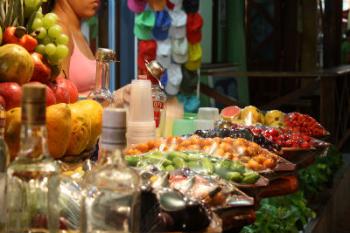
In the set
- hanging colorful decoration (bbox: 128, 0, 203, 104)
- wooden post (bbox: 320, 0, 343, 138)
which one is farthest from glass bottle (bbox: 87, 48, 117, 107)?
wooden post (bbox: 320, 0, 343, 138)

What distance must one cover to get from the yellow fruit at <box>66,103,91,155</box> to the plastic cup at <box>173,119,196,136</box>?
3.24 feet

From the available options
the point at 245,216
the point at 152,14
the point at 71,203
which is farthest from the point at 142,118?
the point at 152,14

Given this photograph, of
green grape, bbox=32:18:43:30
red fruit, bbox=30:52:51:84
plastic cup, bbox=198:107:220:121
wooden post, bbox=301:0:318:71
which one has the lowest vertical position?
plastic cup, bbox=198:107:220:121

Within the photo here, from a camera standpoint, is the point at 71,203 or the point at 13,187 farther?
the point at 71,203

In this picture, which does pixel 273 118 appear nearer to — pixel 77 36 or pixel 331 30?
pixel 77 36

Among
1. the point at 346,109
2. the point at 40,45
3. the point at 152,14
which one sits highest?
the point at 152,14

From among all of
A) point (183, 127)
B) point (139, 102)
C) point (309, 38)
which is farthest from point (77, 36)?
point (309, 38)

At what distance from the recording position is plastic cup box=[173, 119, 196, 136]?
8.24 feet

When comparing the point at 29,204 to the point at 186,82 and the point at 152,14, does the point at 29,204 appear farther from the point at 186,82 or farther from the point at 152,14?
the point at 186,82

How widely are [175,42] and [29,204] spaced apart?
16.3 ft

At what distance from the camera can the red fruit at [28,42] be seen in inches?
58.9

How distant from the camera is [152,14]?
571cm

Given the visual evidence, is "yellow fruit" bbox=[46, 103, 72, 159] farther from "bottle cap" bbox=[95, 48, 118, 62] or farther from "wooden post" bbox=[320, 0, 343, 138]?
"wooden post" bbox=[320, 0, 343, 138]

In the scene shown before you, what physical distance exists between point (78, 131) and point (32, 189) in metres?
0.49
